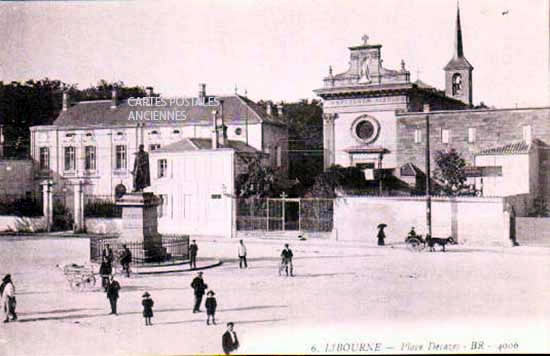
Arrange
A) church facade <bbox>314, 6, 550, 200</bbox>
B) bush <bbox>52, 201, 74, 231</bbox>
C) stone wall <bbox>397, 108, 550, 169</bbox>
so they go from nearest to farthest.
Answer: church facade <bbox>314, 6, 550, 200</bbox> < bush <bbox>52, 201, 74, 231</bbox> < stone wall <bbox>397, 108, 550, 169</bbox>

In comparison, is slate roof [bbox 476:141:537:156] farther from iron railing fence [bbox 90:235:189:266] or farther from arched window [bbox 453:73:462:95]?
iron railing fence [bbox 90:235:189:266]

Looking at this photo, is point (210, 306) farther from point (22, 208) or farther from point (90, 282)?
point (22, 208)

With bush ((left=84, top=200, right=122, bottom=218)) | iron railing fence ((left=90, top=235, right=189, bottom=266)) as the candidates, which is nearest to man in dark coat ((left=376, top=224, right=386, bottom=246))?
iron railing fence ((left=90, top=235, right=189, bottom=266))

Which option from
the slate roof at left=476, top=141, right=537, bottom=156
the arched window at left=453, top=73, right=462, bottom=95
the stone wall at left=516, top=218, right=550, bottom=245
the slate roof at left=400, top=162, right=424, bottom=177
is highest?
the arched window at left=453, top=73, right=462, bottom=95

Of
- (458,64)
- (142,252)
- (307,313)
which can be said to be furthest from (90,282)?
(458,64)

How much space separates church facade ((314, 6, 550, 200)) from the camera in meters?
31.1

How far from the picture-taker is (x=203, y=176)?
31.0m

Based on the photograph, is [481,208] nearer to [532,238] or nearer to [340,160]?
[532,238]

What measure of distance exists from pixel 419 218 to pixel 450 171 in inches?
349

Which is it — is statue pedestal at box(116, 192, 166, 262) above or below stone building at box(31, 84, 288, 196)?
below

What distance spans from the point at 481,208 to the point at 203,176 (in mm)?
13086

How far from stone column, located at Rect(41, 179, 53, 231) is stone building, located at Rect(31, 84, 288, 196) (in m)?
5.83

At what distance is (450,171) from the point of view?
3388 cm

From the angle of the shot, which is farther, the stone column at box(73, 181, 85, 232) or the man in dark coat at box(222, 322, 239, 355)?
the stone column at box(73, 181, 85, 232)
